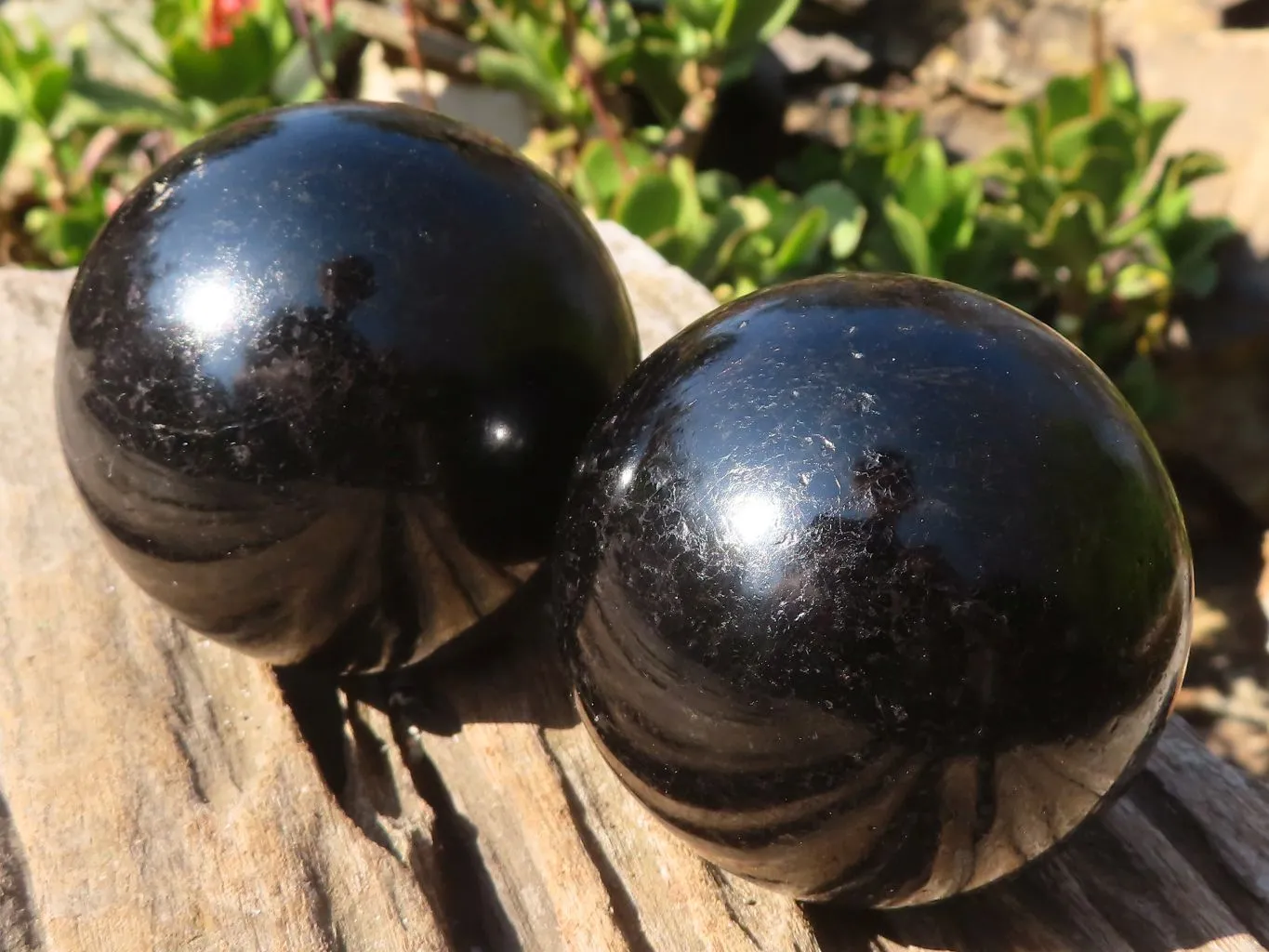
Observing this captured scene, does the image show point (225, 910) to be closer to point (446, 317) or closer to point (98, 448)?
point (98, 448)

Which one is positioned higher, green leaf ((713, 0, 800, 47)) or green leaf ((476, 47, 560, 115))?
green leaf ((713, 0, 800, 47))

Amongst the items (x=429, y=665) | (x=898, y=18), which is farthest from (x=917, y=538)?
(x=898, y=18)

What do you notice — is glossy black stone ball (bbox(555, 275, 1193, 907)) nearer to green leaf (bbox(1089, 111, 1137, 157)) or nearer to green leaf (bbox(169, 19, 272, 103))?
green leaf (bbox(1089, 111, 1137, 157))

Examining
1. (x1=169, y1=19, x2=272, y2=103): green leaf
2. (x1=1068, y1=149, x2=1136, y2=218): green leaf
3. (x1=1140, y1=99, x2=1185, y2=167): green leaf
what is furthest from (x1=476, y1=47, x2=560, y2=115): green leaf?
(x1=1140, y1=99, x2=1185, y2=167): green leaf

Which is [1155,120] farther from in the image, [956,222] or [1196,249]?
[956,222]

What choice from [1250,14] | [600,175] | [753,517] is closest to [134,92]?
[600,175]

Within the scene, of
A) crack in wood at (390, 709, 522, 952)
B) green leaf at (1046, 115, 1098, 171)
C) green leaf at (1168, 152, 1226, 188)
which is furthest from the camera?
green leaf at (1168, 152, 1226, 188)

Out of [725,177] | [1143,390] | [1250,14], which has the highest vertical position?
[1250,14]
